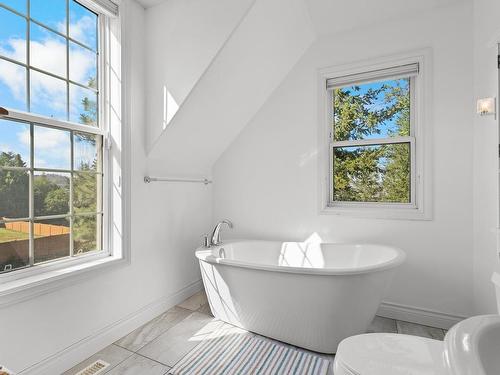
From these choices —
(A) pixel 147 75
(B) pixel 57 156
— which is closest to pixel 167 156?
(A) pixel 147 75

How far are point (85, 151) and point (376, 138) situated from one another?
238cm

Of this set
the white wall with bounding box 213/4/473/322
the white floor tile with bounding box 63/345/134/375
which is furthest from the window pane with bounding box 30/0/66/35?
the white floor tile with bounding box 63/345/134/375

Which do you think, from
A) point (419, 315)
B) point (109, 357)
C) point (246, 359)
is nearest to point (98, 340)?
point (109, 357)

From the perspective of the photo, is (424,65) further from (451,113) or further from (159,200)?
(159,200)

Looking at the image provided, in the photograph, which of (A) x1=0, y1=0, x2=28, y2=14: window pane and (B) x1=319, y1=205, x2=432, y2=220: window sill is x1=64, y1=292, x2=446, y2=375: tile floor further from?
(A) x1=0, y1=0, x2=28, y2=14: window pane

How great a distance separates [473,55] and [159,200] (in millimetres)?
2711

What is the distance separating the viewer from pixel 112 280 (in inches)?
81.6

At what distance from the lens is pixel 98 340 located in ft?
6.39

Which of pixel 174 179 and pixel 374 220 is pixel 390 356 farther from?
pixel 174 179

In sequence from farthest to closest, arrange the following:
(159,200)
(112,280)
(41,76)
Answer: (159,200)
(112,280)
(41,76)

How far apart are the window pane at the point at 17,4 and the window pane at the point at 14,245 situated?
1.19m

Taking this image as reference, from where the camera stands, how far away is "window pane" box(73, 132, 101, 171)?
6.42 feet

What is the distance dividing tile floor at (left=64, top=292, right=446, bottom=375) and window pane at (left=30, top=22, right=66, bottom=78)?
72.4 inches

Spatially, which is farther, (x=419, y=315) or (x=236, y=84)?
(x=236, y=84)
